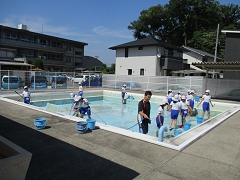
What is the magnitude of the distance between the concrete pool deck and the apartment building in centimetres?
3197

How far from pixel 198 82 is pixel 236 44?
26.1 feet

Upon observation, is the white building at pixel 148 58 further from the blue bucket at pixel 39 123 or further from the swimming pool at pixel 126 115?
the blue bucket at pixel 39 123

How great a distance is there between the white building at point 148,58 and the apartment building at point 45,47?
16.2 m

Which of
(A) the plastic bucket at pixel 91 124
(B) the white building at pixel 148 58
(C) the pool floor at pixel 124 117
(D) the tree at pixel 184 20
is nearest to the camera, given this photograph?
(A) the plastic bucket at pixel 91 124

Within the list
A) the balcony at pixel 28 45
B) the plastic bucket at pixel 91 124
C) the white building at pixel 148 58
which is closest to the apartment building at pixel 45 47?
the balcony at pixel 28 45

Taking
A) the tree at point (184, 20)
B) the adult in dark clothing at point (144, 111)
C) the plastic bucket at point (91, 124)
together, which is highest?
the tree at point (184, 20)

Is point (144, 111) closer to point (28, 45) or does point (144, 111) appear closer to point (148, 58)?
point (148, 58)

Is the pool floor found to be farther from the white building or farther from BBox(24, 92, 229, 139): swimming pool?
the white building

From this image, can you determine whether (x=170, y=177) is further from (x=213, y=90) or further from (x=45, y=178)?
(x=213, y=90)

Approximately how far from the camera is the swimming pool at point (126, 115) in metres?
5.99

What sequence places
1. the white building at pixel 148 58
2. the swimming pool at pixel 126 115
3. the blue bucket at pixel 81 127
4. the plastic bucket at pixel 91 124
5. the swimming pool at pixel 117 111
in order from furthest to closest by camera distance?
the white building at pixel 148 58, the swimming pool at pixel 117 111, the plastic bucket at pixel 91 124, the blue bucket at pixel 81 127, the swimming pool at pixel 126 115

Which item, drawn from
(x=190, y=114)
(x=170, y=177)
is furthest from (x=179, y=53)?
(x=170, y=177)

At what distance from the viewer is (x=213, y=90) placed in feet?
62.4

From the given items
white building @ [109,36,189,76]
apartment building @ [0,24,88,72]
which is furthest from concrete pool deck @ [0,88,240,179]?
apartment building @ [0,24,88,72]
